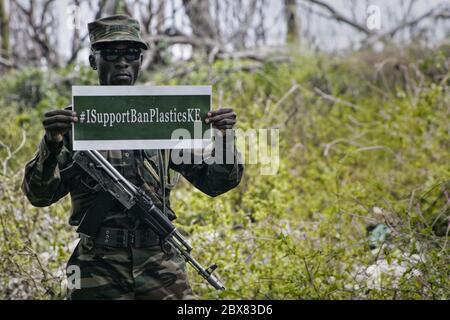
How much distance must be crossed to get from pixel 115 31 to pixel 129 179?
661 mm

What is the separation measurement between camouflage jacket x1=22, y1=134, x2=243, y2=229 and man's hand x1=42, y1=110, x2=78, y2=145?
2.6 inches

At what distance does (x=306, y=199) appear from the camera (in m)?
6.28

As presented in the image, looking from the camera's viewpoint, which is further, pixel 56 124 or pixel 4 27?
pixel 4 27

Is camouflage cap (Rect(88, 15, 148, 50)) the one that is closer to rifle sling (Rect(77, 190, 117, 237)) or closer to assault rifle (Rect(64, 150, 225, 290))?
assault rifle (Rect(64, 150, 225, 290))

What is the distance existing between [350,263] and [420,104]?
309cm

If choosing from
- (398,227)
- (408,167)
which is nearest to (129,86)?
(398,227)

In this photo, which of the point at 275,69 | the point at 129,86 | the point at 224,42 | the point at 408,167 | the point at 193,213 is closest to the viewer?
the point at 129,86

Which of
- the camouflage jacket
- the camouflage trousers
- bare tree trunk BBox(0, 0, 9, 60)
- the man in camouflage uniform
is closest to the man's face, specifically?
the man in camouflage uniform

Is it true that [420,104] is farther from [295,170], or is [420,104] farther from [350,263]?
[350,263]

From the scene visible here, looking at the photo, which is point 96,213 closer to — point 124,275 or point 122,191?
point 122,191

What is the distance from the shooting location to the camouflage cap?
3035 mm

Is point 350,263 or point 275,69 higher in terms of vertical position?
point 275,69

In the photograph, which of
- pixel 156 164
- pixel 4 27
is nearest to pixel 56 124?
pixel 156 164
